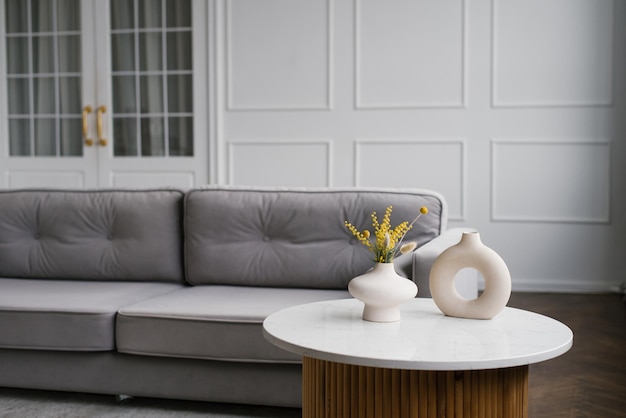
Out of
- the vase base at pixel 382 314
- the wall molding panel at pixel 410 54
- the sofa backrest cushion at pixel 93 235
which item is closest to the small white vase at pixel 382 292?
the vase base at pixel 382 314

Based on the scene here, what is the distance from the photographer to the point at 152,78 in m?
5.22

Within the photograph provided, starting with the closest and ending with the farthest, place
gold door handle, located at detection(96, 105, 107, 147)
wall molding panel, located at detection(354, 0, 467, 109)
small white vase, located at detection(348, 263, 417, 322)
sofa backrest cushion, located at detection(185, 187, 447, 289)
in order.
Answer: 1. small white vase, located at detection(348, 263, 417, 322)
2. sofa backrest cushion, located at detection(185, 187, 447, 289)
3. wall molding panel, located at detection(354, 0, 467, 109)
4. gold door handle, located at detection(96, 105, 107, 147)

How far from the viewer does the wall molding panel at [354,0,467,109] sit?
4723 mm

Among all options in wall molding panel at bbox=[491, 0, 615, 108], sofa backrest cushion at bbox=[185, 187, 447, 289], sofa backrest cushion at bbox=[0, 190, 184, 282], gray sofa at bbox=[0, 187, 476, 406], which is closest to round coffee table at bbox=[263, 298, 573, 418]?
gray sofa at bbox=[0, 187, 476, 406]

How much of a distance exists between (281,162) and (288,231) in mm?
2260

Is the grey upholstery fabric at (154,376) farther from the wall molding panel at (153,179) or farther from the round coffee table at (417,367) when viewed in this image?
the wall molding panel at (153,179)

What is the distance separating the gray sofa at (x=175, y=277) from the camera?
2.29 metres

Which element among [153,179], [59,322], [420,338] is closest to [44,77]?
[153,179]

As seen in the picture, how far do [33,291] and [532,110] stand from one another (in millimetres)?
3203

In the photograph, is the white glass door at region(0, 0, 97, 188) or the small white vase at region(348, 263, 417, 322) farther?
the white glass door at region(0, 0, 97, 188)

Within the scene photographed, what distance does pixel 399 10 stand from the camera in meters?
4.77

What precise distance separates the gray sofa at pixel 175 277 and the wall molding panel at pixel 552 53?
7.23 ft

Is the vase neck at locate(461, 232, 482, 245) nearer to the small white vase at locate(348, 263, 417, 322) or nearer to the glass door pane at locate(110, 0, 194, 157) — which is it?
the small white vase at locate(348, 263, 417, 322)

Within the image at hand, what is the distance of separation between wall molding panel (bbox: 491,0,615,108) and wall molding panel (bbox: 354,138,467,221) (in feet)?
1.45
